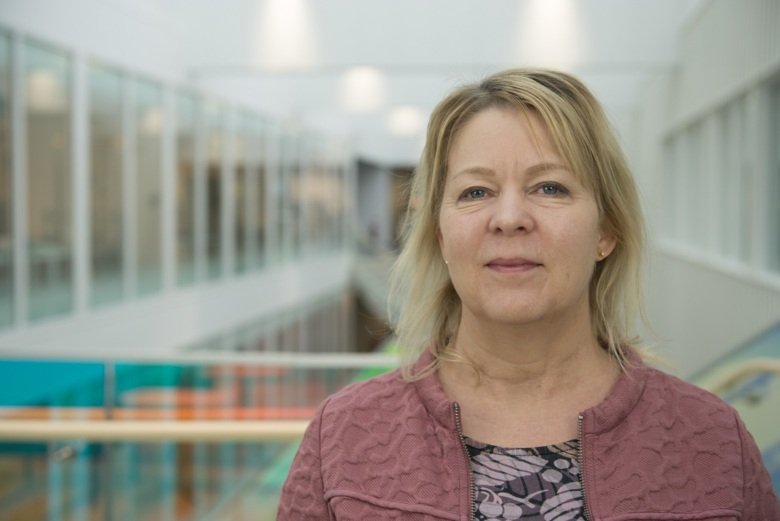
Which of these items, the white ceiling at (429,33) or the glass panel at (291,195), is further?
the glass panel at (291,195)

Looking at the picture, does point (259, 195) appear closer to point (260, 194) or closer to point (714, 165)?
point (260, 194)

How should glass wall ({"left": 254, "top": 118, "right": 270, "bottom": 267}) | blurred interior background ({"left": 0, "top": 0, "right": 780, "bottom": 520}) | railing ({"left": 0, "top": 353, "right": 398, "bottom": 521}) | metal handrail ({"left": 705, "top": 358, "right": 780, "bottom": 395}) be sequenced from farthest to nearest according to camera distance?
1. glass wall ({"left": 254, "top": 118, "right": 270, "bottom": 267})
2. blurred interior background ({"left": 0, "top": 0, "right": 780, "bottom": 520})
3. metal handrail ({"left": 705, "top": 358, "right": 780, "bottom": 395})
4. railing ({"left": 0, "top": 353, "right": 398, "bottom": 521})

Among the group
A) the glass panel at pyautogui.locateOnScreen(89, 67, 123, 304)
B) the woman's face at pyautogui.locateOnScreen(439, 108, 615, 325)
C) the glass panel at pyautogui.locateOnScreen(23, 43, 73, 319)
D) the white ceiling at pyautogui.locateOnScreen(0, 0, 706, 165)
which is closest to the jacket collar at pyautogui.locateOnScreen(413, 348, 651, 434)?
the woman's face at pyautogui.locateOnScreen(439, 108, 615, 325)

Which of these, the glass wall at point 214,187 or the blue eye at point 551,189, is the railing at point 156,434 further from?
the glass wall at point 214,187

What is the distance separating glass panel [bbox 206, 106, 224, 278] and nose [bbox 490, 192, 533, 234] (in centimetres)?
1536

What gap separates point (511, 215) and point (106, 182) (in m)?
11.2

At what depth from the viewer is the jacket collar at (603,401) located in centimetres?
160

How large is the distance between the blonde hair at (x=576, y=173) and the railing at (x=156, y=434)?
A: 5.60ft

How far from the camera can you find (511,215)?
155 cm

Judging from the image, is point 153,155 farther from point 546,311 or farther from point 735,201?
point 546,311

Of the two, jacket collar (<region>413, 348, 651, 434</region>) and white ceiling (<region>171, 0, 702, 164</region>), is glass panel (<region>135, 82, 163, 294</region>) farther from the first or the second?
jacket collar (<region>413, 348, 651, 434</region>)

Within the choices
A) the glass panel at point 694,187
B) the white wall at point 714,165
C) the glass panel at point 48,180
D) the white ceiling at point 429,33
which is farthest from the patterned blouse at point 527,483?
the glass panel at point 694,187

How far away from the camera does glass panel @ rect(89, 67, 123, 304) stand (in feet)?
38.4

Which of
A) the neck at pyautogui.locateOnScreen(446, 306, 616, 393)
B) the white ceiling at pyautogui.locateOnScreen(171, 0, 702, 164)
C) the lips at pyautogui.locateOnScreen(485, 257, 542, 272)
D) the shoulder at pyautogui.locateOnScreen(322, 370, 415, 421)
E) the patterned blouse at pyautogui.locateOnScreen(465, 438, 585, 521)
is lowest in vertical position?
the patterned blouse at pyautogui.locateOnScreen(465, 438, 585, 521)
